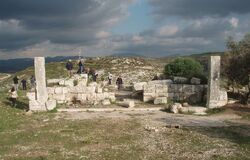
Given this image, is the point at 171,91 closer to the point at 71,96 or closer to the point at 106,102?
the point at 106,102

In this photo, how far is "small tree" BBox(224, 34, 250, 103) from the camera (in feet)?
72.0

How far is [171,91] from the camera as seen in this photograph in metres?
24.1

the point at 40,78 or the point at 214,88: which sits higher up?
the point at 40,78

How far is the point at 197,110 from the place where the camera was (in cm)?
2030

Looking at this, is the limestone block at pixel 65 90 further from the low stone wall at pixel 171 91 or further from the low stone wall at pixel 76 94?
the low stone wall at pixel 171 91

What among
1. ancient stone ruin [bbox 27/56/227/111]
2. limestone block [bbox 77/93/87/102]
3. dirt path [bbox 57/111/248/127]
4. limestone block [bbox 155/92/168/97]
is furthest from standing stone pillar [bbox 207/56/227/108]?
limestone block [bbox 77/93/87/102]

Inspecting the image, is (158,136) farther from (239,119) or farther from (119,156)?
(239,119)

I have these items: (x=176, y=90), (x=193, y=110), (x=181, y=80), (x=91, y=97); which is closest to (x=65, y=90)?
(x=91, y=97)

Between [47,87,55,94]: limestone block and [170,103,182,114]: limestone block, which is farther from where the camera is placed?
[47,87,55,94]: limestone block

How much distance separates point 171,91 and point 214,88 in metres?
3.71

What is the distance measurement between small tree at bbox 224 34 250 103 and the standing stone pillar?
6.56ft

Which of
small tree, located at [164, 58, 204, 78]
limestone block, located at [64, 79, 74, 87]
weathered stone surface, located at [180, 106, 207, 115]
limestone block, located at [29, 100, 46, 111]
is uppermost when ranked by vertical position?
small tree, located at [164, 58, 204, 78]

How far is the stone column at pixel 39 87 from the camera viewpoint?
21.3 m

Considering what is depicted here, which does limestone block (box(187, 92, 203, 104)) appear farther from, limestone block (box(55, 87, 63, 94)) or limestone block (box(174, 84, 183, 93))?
limestone block (box(55, 87, 63, 94))
